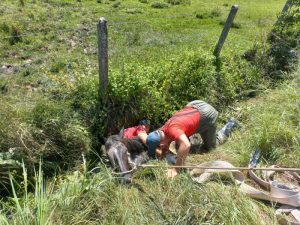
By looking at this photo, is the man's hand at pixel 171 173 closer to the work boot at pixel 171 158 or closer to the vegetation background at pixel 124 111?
the vegetation background at pixel 124 111

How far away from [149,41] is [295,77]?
3.72 metres

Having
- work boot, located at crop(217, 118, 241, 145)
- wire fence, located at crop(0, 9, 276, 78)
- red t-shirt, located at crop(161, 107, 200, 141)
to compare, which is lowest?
work boot, located at crop(217, 118, 241, 145)

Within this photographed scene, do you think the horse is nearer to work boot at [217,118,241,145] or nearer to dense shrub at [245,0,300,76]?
work boot at [217,118,241,145]

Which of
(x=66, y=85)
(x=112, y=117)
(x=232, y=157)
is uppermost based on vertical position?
(x=66, y=85)

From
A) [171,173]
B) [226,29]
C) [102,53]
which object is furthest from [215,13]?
[171,173]

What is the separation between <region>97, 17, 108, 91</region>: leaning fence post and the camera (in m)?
4.67

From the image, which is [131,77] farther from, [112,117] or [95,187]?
[95,187]

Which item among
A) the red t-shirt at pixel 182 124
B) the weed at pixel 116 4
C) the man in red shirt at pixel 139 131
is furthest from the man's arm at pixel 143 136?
the weed at pixel 116 4

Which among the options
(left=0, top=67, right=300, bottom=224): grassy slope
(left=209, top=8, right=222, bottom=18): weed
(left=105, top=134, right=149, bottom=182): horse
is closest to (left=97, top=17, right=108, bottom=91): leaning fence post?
(left=105, top=134, right=149, bottom=182): horse

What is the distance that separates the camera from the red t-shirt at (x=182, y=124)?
455cm

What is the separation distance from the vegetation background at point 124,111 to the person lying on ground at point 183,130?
1.26 ft

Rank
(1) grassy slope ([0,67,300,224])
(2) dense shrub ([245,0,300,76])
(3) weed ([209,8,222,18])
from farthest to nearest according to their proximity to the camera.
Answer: (3) weed ([209,8,222,18]) → (2) dense shrub ([245,0,300,76]) → (1) grassy slope ([0,67,300,224])

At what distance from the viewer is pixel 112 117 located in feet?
17.0

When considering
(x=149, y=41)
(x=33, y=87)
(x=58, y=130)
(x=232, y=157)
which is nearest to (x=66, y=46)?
(x=149, y=41)
